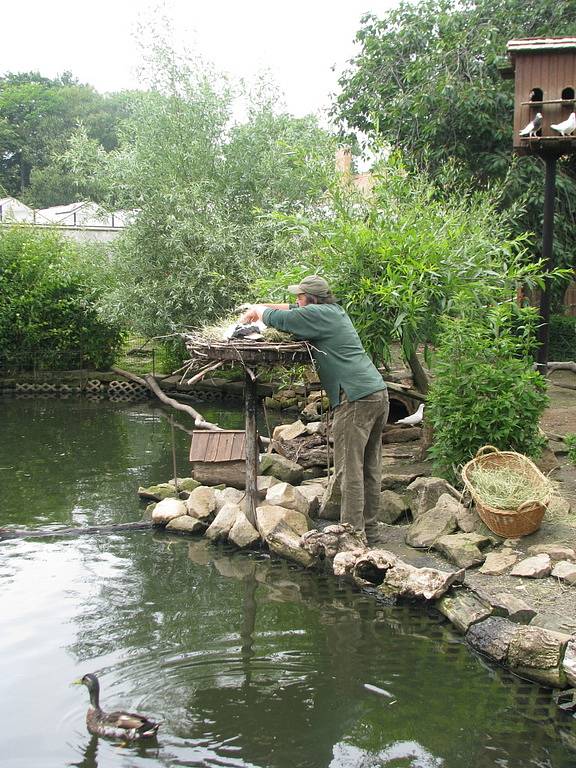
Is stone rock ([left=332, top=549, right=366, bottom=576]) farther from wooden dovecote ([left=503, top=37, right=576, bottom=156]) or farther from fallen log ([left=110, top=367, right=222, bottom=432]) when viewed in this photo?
fallen log ([left=110, top=367, right=222, bottom=432])

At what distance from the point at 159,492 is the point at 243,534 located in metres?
2.01

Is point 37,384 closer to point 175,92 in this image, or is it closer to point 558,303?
point 175,92

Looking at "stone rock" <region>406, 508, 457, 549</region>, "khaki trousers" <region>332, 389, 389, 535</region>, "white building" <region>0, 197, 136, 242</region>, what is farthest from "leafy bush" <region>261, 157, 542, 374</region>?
"white building" <region>0, 197, 136, 242</region>

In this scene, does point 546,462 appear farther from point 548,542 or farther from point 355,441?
point 355,441

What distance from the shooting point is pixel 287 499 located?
8383 mm

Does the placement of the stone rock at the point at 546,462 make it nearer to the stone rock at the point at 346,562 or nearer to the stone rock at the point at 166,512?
the stone rock at the point at 346,562

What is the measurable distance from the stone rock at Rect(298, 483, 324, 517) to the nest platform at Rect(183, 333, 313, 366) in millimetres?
1650

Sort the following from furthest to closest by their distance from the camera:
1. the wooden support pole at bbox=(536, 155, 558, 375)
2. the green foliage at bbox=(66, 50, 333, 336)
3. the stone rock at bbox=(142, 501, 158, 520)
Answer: the green foliage at bbox=(66, 50, 333, 336) → the wooden support pole at bbox=(536, 155, 558, 375) → the stone rock at bbox=(142, 501, 158, 520)

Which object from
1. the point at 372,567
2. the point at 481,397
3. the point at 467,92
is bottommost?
the point at 372,567

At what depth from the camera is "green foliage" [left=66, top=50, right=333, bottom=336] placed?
16.4 meters

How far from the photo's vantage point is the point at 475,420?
25.6 ft

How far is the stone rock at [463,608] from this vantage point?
234 inches

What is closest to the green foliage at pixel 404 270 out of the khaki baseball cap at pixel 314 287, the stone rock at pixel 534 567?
the khaki baseball cap at pixel 314 287

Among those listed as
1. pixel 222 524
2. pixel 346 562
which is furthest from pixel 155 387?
pixel 346 562
